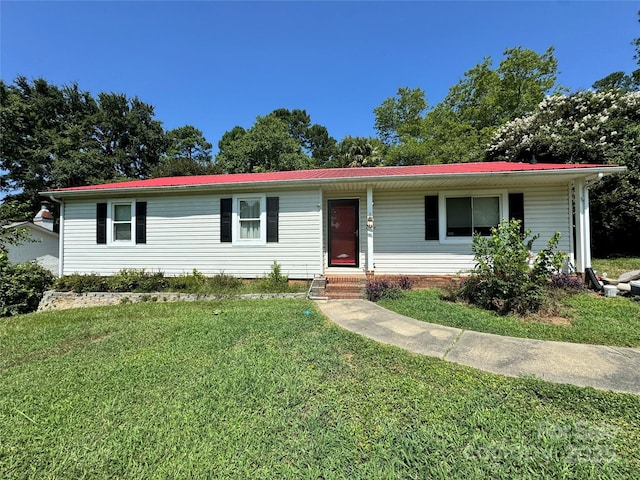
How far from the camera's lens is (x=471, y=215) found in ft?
24.1

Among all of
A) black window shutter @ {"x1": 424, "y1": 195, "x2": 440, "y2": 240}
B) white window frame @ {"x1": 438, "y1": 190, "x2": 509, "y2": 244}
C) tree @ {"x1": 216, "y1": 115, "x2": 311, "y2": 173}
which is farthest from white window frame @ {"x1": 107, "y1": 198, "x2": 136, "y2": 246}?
tree @ {"x1": 216, "y1": 115, "x2": 311, "y2": 173}

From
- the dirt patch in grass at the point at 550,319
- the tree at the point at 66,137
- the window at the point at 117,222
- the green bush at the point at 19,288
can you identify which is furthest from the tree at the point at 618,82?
the tree at the point at 66,137

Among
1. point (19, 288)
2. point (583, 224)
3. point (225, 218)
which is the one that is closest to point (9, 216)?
point (19, 288)

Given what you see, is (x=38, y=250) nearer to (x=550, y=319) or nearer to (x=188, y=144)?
(x=188, y=144)

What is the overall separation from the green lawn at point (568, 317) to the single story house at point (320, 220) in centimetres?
179

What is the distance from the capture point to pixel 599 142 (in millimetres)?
10820

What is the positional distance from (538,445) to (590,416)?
0.65 metres

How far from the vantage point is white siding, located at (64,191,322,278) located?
24.8ft

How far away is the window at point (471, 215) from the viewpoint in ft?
23.8

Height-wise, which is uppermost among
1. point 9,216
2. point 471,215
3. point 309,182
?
point 309,182

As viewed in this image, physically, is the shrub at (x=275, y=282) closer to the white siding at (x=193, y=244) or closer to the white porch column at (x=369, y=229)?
the white siding at (x=193, y=244)

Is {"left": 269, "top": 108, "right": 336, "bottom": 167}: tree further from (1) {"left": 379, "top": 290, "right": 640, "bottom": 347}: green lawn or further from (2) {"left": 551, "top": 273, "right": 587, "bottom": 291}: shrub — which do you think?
(1) {"left": 379, "top": 290, "right": 640, "bottom": 347}: green lawn

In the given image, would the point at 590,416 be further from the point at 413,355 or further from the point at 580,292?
the point at 580,292

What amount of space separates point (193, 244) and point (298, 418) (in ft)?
23.3
